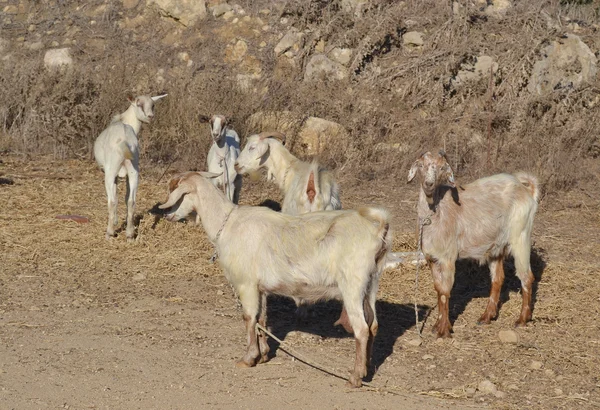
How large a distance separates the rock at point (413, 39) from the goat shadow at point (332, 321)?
10.8 metres

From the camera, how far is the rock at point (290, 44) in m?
19.1

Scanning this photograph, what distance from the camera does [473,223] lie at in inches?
318

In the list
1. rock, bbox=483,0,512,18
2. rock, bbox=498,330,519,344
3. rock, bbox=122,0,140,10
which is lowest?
rock, bbox=498,330,519,344

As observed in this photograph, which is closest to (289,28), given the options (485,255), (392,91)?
(392,91)

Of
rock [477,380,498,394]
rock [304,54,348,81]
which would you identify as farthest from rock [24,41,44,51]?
rock [477,380,498,394]

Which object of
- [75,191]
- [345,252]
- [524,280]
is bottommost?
[75,191]

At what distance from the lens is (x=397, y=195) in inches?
530

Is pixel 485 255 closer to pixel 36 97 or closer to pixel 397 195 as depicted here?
pixel 397 195

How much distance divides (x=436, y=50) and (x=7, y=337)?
1260 cm

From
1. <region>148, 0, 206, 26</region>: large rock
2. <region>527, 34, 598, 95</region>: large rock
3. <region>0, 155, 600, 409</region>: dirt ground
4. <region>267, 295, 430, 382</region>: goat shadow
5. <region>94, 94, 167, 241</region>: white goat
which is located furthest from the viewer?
<region>148, 0, 206, 26</region>: large rock

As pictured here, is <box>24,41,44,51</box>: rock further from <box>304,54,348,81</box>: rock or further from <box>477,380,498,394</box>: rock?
<box>477,380,498,394</box>: rock

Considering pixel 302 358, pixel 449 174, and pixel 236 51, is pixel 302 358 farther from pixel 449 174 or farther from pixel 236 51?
pixel 236 51

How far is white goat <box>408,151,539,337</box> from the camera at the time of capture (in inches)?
309

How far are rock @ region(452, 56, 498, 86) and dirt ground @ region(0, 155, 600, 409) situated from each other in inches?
237
